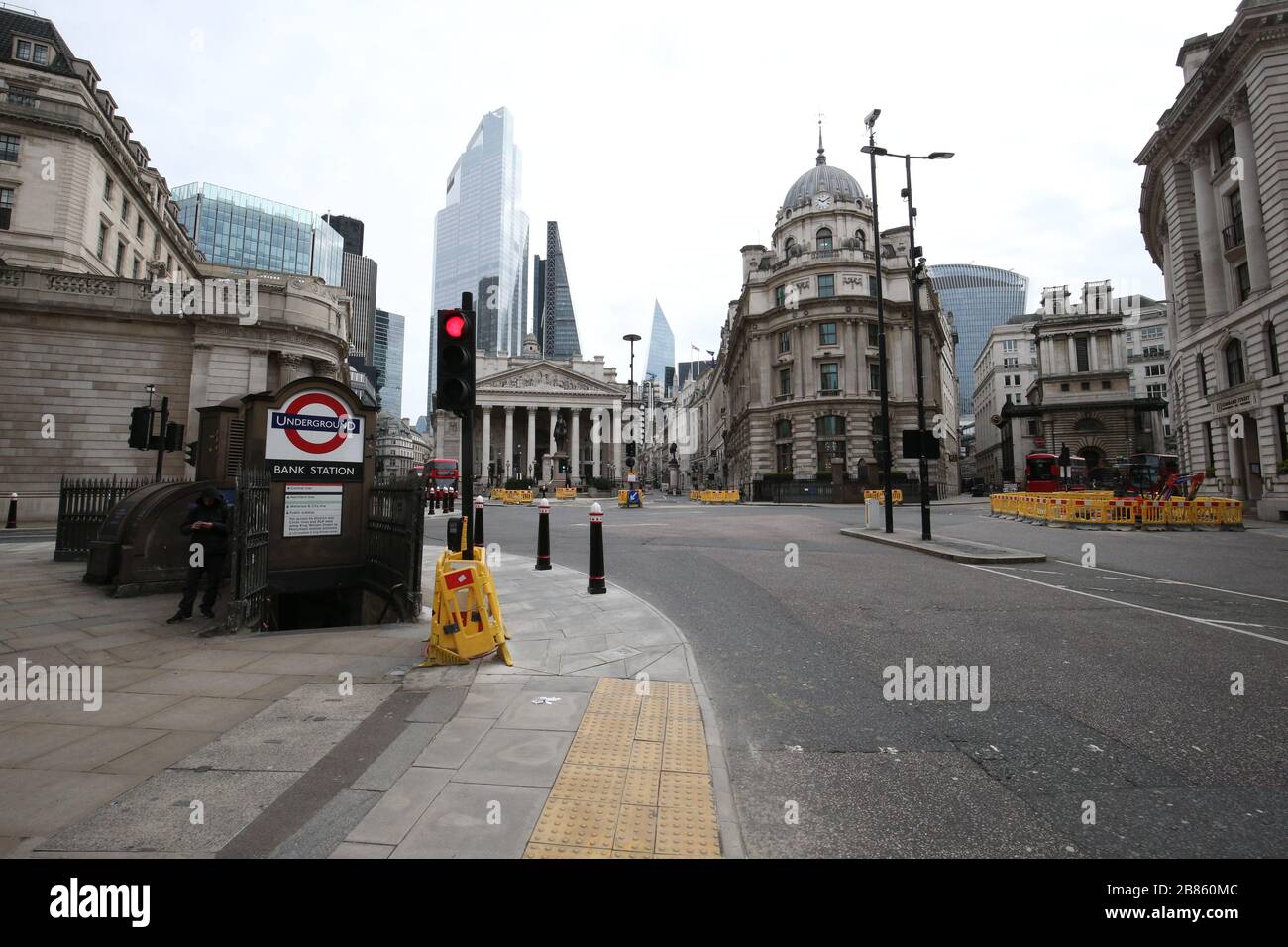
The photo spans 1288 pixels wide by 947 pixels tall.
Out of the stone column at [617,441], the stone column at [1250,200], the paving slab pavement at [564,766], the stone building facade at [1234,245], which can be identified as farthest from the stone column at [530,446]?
the paving slab pavement at [564,766]

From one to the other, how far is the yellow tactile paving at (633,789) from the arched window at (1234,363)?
114 ft

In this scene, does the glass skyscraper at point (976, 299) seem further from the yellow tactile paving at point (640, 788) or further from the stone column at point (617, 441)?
the yellow tactile paving at point (640, 788)

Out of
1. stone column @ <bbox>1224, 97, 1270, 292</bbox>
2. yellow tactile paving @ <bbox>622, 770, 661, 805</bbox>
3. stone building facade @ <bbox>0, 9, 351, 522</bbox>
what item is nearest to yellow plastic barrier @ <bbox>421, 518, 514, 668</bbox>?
yellow tactile paving @ <bbox>622, 770, 661, 805</bbox>

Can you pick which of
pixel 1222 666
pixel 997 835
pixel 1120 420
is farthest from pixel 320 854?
pixel 1120 420

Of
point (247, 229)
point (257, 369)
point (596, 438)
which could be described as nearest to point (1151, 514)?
point (257, 369)

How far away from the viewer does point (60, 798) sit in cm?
270

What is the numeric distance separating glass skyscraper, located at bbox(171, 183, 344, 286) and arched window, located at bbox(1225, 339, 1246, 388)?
12617 centimetres

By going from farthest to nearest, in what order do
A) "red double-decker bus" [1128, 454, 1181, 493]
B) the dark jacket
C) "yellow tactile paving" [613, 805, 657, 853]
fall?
"red double-decker bus" [1128, 454, 1181, 493], the dark jacket, "yellow tactile paving" [613, 805, 657, 853]

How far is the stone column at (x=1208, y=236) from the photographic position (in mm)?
27172

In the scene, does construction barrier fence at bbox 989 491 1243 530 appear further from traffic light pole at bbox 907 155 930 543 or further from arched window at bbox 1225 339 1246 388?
arched window at bbox 1225 339 1246 388

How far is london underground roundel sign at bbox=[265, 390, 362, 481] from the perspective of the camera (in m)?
7.56

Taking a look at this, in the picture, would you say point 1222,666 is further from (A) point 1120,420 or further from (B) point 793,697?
(A) point 1120,420
